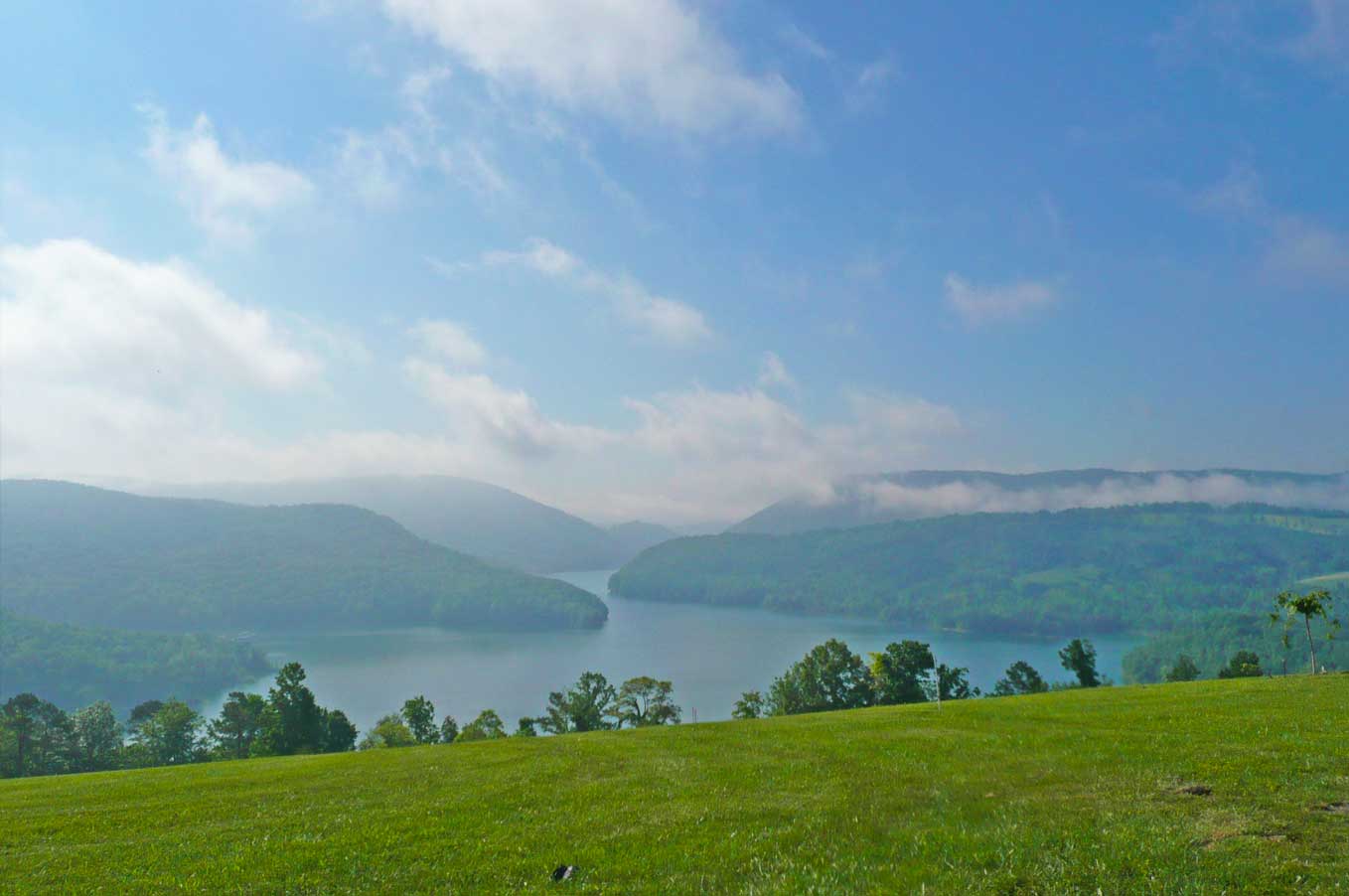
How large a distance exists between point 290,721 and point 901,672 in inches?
3223

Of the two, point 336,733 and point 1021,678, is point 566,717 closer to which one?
point 336,733

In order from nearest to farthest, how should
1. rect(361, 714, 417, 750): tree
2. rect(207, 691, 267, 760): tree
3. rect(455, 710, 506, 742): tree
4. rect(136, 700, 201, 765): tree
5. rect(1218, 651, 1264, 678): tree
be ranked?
rect(455, 710, 506, 742): tree → rect(207, 691, 267, 760): tree → rect(361, 714, 417, 750): tree → rect(136, 700, 201, 765): tree → rect(1218, 651, 1264, 678): tree

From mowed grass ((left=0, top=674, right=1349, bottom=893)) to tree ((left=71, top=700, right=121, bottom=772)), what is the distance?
87020 millimetres

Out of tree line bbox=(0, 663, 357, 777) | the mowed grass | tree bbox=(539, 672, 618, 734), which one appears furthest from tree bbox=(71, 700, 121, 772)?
the mowed grass

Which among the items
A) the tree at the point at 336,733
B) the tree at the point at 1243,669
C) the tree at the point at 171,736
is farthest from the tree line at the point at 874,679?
the tree at the point at 171,736

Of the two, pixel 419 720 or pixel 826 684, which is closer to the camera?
pixel 419 720

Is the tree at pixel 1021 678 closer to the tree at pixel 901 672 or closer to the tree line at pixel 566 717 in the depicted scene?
the tree at pixel 901 672

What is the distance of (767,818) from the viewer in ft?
50.4

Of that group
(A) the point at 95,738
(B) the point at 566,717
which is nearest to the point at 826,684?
(B) the point at 566,717

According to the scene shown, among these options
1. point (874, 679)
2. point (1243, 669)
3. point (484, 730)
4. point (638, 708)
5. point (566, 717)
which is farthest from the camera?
point (638, 708)

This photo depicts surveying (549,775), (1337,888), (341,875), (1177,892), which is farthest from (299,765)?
(1337,888)

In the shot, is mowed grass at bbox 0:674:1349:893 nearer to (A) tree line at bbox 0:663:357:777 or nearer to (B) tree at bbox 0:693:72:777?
(A) tree line at bbox 0:663:357:777

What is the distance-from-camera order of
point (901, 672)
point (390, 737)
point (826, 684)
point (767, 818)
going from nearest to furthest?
point (767, 818), point (390, 737), point (901, 672), point (826, 684)

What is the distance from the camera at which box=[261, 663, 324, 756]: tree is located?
80812mm
